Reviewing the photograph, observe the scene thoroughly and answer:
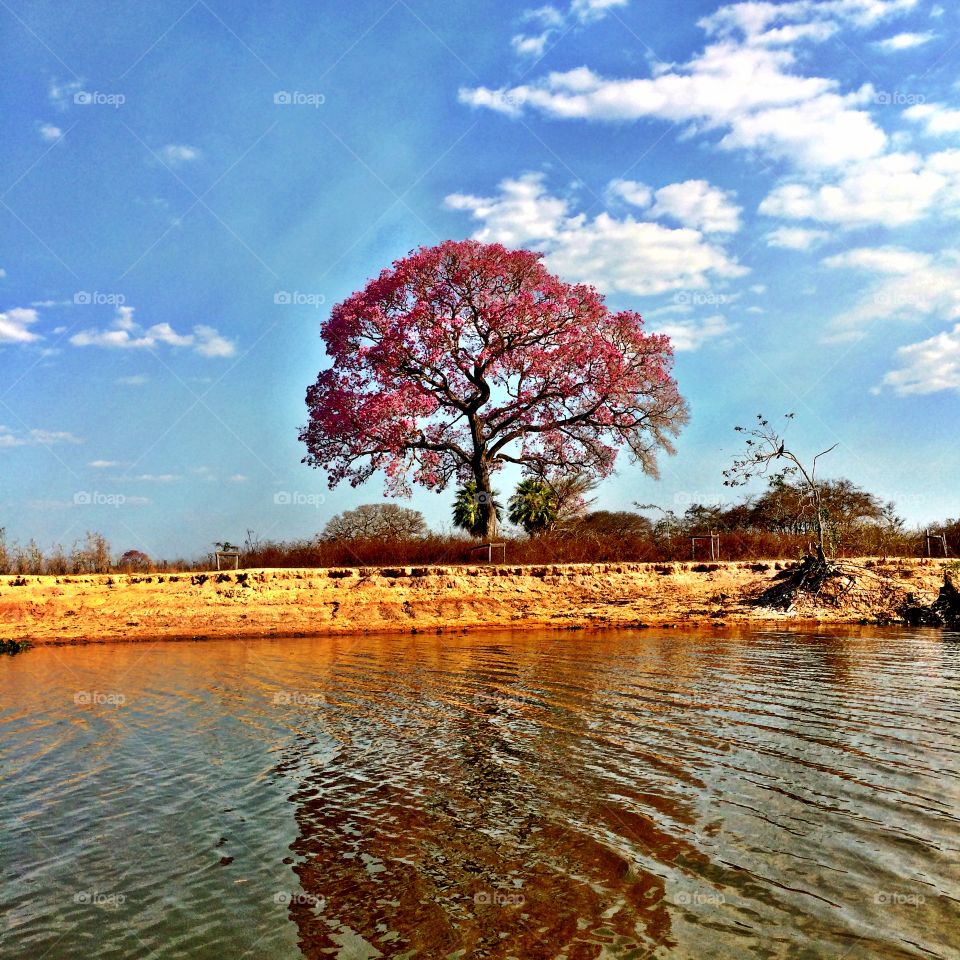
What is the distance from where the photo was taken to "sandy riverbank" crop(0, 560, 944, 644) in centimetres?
1809

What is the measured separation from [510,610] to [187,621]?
796cm

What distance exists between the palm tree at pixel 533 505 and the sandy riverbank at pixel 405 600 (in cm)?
1499

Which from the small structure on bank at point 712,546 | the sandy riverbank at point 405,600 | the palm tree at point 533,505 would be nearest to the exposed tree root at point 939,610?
the sandy riverbank at point 405,600

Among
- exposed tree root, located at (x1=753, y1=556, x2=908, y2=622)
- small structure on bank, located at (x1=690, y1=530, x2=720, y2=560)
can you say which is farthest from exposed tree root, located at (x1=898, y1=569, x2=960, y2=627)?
small structure on bank, located at (x1=690, y1=530, x2=720, y2=560)

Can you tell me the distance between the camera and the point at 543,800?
Result: 5.52 metres

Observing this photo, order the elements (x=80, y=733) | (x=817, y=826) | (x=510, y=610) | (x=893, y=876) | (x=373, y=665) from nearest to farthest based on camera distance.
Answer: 1. (x=893, y=876)
2. (x=817, y=826)
3. (x=80, y=733)
4. (x=373, y=665)
5. (x=510, y=610)

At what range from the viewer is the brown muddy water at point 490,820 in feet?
12.3

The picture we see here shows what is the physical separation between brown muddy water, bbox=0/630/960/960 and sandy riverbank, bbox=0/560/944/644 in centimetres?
817

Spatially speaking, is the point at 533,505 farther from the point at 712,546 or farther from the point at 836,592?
the point at 836,592

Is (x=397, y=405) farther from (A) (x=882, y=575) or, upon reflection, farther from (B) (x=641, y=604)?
(A) (x=882, y=575)

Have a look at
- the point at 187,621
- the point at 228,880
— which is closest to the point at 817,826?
the point at 228,880

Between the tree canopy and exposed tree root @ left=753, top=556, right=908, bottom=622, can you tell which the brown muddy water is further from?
the tree canopy

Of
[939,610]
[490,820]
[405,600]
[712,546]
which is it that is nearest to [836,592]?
[939,610]

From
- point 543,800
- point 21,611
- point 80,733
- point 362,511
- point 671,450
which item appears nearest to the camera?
point 543,800
